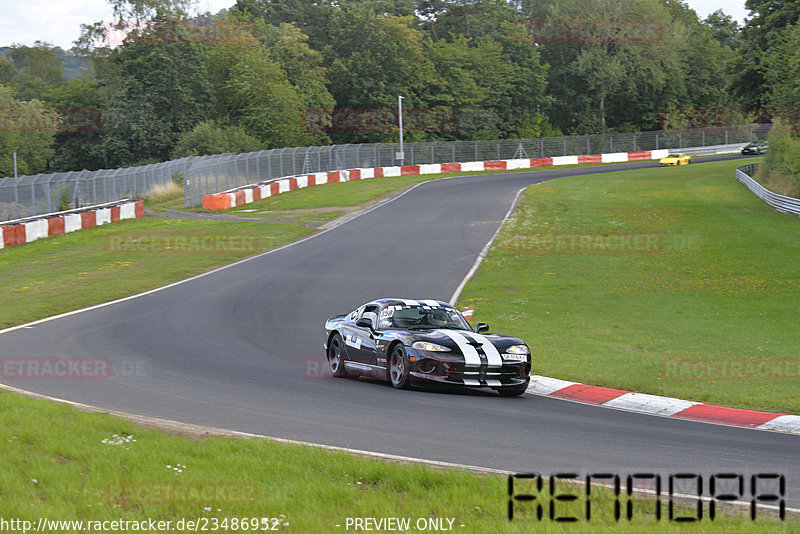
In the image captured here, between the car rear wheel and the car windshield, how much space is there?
0.73 metres

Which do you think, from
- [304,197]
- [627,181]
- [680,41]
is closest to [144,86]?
[304,197]

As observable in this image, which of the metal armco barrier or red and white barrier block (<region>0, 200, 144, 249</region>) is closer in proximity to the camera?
red and white barrier block (<region>0, 200, 144, 249</region>)

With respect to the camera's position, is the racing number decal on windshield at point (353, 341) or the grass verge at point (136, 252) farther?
the grass verge at point (136, 252)

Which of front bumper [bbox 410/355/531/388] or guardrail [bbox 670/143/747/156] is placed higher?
guardrail [bbox 670/143/747/156]

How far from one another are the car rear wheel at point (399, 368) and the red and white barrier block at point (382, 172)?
1406 inches

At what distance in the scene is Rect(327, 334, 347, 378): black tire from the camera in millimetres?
14383

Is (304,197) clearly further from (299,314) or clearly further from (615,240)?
(299,314)

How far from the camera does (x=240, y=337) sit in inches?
678

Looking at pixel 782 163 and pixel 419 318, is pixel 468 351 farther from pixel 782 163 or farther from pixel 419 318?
pixel 782 163

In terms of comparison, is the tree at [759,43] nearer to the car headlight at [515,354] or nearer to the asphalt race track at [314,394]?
the asphalt race track at [314,394]

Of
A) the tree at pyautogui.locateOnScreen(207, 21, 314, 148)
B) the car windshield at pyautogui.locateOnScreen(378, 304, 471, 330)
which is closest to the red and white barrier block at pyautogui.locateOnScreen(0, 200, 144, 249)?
the car windshield at pyautogui.locateOnScreen(378, 304, 471, 330)

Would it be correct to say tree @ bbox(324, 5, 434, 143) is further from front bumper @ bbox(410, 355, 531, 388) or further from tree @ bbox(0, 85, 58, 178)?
front bumper @ bbox(410, 355, 531, 388)

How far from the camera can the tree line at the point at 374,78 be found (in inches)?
3019

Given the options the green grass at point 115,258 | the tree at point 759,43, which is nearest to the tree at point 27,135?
the green grass at point 115,258
